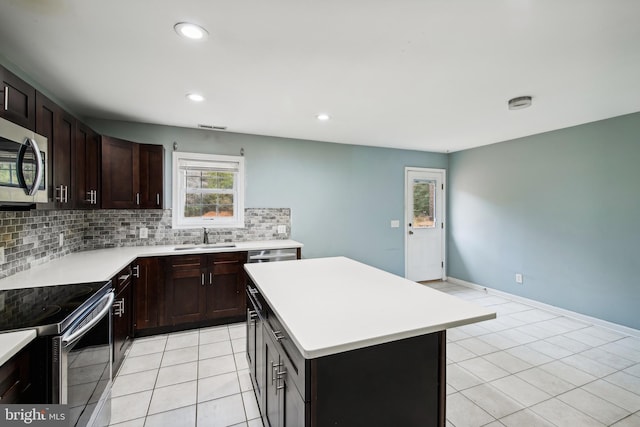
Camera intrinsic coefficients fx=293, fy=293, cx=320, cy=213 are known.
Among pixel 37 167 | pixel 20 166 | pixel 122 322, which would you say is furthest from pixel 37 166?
pixel 122 322

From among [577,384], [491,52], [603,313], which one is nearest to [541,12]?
[491,52]

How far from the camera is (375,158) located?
486cm

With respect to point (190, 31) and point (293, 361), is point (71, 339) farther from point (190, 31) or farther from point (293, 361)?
point (190, 31)

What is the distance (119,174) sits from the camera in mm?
3133

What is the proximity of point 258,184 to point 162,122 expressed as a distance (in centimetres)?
137

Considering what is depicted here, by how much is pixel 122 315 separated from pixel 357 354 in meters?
2.37

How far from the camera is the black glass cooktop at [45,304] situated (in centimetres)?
123

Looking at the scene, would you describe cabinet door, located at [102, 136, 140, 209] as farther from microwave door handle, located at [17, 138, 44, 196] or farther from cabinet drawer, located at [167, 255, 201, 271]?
microwave door handle, located at [17, 138, 44, 196]

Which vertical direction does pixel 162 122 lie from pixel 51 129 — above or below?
above

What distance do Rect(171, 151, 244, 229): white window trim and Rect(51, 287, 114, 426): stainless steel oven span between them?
6.23 feet

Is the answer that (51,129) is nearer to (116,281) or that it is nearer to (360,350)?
(116,281)

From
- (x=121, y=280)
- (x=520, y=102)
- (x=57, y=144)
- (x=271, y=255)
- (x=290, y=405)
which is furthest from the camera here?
(x=271, y=255)

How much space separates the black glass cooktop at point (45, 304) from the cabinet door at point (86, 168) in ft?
3.62

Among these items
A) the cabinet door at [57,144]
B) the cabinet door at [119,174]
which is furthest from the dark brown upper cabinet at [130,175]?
the cabinet door at [57,144]
